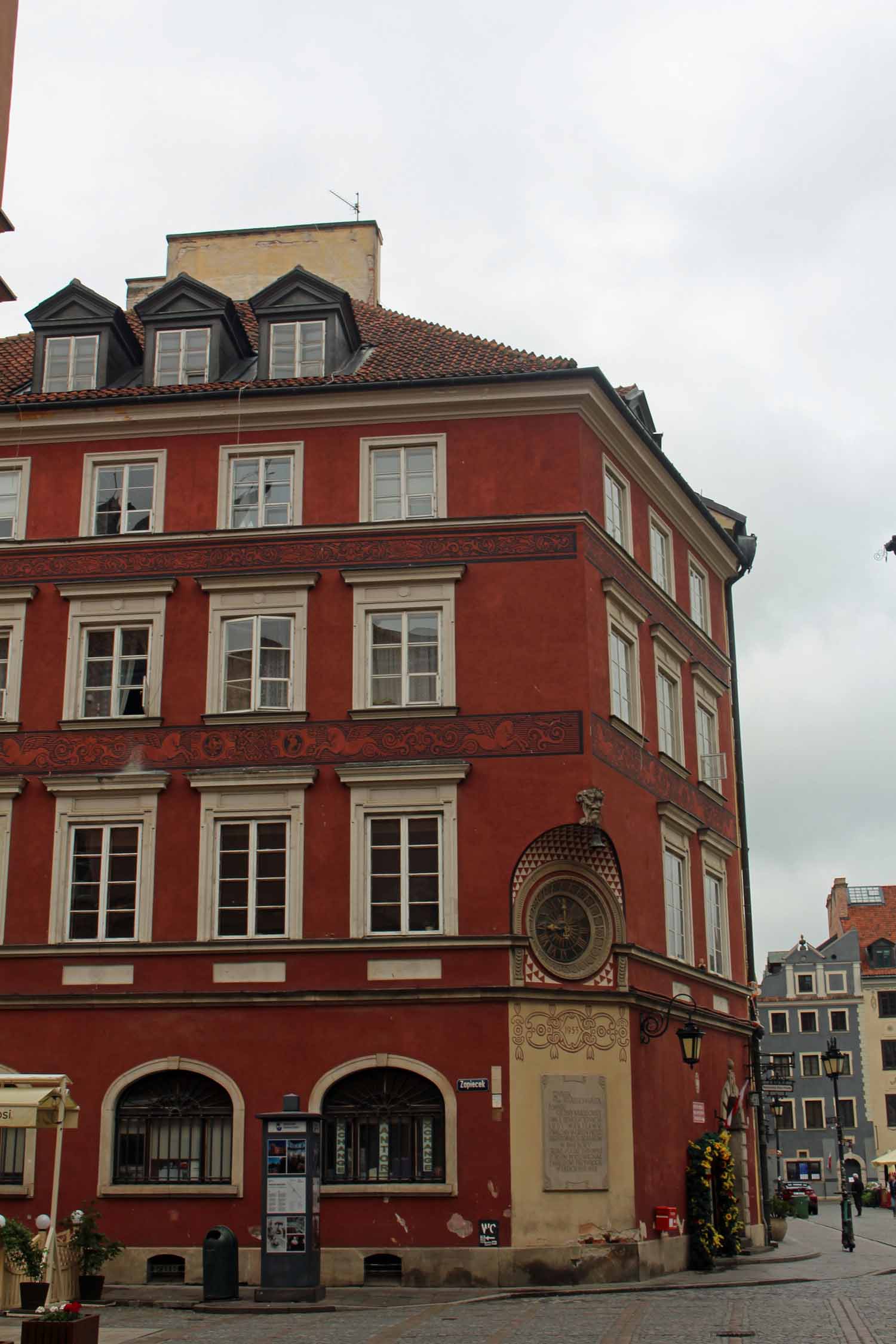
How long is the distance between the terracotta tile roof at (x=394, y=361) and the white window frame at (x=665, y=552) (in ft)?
15.0

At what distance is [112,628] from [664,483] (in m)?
11.6

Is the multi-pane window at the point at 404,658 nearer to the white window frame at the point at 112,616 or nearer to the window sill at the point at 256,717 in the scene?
the window sill at the point at 256,717

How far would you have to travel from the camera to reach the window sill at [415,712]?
1062 inches

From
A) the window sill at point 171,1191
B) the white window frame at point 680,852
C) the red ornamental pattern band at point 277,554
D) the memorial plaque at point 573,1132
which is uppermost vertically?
the red ornamental pattern band at point 277,554

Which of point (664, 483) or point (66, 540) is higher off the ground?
point (664, 483)

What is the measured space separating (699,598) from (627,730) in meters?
7.60

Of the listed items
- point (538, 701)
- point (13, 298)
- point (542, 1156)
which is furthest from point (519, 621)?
point (13, 298)

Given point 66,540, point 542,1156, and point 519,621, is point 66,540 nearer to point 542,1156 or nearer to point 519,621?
point 519,621

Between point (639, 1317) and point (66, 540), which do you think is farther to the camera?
point (66, 540)

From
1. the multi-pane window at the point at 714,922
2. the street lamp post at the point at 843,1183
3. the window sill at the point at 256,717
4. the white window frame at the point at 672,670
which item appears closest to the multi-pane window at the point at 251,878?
the window sill at the point at 256,717

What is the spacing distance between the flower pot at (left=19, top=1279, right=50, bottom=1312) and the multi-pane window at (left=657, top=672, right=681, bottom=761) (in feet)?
51.5

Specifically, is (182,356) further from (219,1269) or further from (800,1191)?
(800,1191)

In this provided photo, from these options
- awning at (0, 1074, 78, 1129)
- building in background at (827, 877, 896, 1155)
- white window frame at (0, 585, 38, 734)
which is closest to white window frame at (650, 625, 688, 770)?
white window frame at (0, 585, 38, 734)

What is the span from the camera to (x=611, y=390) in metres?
28.8
